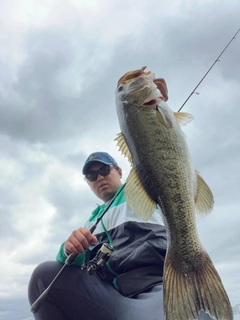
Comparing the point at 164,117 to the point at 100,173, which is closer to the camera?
the point at 164,117

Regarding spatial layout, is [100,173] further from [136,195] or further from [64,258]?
[136,195]

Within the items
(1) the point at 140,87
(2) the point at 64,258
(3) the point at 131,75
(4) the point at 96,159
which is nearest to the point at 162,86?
(3) the point at 131,75

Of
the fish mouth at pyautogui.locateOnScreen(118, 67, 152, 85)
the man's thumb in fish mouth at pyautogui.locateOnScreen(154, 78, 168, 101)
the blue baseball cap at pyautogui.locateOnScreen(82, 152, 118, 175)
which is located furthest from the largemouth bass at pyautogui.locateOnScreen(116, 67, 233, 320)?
the blue baseball cap at pyautogui.locateOnScreen(82, 152, 118, 175)

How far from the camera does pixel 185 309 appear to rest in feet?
7.41

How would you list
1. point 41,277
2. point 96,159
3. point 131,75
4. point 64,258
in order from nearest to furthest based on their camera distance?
point 131,75 → point 41,277 → point 64,258 → point 96,159

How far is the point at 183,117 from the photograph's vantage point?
282 cm

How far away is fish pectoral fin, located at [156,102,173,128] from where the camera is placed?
256cm

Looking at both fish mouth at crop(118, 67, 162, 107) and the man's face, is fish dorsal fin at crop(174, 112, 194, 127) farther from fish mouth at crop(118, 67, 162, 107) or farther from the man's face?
the man's face

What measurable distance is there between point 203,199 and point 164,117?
0.73 m

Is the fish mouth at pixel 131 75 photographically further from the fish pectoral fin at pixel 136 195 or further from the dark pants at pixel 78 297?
the dark pants at pixel 78 297

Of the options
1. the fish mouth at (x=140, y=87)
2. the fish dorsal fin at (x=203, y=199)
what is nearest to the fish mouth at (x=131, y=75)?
the fish mouth at (x=140, y=87)

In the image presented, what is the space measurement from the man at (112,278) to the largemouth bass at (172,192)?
77 cm

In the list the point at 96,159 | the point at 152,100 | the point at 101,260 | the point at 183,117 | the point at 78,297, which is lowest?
the point at 78,297

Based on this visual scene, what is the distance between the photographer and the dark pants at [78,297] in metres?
3.22
